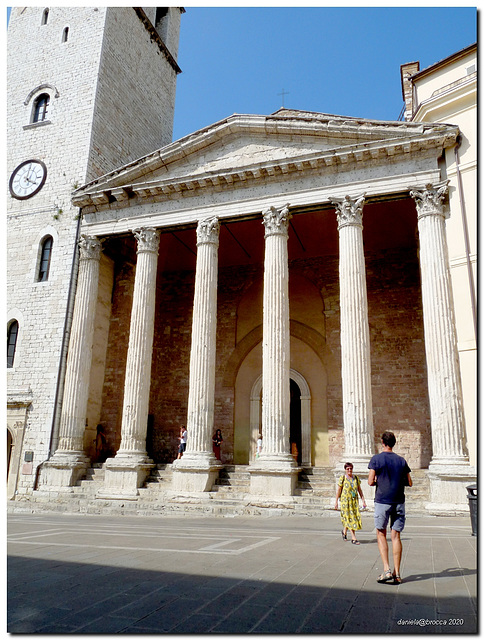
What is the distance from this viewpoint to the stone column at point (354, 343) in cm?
1198

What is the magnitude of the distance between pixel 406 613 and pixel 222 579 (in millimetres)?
1801

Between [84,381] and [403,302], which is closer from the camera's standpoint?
[84,381]

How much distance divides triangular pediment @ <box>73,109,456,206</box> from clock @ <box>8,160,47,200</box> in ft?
8.23

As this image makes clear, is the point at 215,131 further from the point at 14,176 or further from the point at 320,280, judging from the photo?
the point at 14,176

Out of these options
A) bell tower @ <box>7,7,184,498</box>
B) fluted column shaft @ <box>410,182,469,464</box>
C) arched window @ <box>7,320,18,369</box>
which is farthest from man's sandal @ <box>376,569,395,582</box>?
arched window @ <box>7,320,18,369</box>

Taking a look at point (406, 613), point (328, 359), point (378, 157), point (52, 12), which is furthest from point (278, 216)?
point (52, 12)

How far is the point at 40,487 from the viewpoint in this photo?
14.4m

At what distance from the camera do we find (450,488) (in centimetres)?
1073

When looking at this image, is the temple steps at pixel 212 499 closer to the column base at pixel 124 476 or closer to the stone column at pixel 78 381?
the column base at pixel 124 476

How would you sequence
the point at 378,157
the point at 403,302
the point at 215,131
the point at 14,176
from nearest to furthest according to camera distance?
the point at 378,157
the point at 215,131
the point at 403,302
the point at 14,176

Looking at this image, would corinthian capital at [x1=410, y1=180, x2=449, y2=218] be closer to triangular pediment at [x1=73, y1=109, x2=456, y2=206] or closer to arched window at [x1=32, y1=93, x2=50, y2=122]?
triangular pediment at [x1=73, y1=109, x2=456, y2=206]

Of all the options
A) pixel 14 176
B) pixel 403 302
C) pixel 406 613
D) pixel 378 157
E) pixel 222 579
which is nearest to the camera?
pixel 406 613

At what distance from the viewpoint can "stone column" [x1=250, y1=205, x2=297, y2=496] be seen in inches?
478

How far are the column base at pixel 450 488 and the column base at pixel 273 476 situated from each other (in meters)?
3.22
